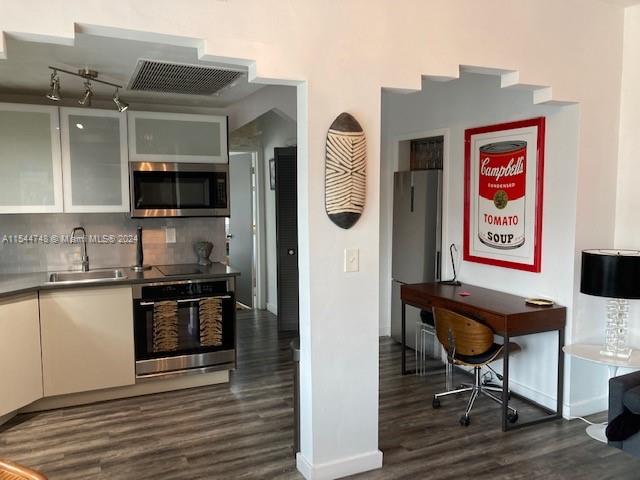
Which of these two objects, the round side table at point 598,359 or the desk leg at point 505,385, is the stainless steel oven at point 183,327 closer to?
the desk leg at point 505,385

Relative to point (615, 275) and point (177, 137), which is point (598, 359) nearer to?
point (615, 275)

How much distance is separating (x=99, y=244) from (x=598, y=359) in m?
3.86

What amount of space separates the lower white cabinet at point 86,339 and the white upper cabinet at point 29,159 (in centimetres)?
77

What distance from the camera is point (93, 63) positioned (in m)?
3.36

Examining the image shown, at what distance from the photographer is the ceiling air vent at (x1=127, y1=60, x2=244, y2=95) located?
341 centimetres

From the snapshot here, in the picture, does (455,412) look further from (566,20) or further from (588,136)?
(566,20)

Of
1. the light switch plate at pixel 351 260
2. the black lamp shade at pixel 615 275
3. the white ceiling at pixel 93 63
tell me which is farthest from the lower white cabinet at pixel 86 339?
the black lamp shade at pixel 615 275

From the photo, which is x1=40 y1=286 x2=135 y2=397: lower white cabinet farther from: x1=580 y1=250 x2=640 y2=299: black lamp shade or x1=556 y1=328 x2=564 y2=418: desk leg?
x1=580 y1=250 x2=640 y2=299: black lamp shade

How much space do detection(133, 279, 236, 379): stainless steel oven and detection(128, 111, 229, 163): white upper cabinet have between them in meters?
1.04

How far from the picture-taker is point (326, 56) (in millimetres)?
2633

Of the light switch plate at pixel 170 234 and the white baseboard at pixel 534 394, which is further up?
the light switch plate at pixel 170 234

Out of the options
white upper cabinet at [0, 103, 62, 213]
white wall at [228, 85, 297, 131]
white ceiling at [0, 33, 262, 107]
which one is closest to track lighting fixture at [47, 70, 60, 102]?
white ceiling at [0, 33, 262, 107]

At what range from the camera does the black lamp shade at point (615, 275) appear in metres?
3.05

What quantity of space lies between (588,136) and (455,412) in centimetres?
210
